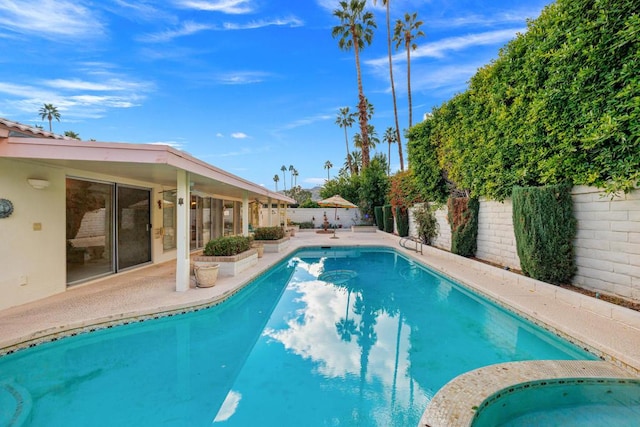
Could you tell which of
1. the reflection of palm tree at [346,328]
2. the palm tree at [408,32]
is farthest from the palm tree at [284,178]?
the reflection of palm tree at [346,328]

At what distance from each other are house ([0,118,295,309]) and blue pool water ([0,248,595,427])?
2.10 m

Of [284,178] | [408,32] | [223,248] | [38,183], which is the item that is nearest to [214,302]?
[223,248]

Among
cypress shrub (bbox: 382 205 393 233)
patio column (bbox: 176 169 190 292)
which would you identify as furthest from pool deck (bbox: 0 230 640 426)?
cypress shrub (bbox: 382 205 393 233)

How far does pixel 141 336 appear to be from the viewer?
466cm

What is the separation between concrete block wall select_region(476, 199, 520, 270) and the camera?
26.4ft

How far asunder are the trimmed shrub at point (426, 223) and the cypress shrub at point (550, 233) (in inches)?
254

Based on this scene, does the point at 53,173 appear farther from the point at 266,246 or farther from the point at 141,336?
the point at 266,246

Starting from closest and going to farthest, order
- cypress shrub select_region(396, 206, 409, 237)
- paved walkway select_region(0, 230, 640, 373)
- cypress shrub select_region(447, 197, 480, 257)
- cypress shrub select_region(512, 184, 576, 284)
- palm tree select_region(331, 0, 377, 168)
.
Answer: paved walkway select_region(0, 230, 640, 373) < cypress shrub select_region(512, 184, 576, 284) < cypress shrub select_region(447, 197, 480, 257) < cypress shrub select_region(396, 206, 409, 237) < palm tree select_region(331, 0, 377, 168)

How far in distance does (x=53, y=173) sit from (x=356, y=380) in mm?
6867

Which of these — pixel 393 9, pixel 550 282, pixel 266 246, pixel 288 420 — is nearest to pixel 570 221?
pixel 550 282

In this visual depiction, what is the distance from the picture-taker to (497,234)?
865cm

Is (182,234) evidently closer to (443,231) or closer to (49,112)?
(443,231)

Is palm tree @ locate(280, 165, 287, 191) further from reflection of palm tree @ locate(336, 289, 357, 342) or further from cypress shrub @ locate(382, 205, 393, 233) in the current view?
reflection of palm tree @ locate(336, 289, 357, 342)

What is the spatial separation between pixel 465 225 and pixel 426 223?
11.1 feet
